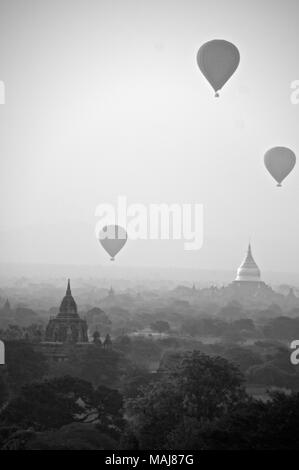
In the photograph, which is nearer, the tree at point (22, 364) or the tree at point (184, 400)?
the tree at point (184, 400)

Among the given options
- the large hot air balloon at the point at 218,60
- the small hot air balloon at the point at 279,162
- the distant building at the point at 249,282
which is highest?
the large hot air balloon at the point at 218,60

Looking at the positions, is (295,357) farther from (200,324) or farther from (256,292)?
(256,292)

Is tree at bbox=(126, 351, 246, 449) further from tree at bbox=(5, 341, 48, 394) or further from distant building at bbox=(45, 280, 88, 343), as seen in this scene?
distant building at bbox=(45, 280, 88, 343)

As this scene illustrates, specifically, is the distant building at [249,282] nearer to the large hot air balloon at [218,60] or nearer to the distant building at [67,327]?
the large hot air balloon at [218,60]

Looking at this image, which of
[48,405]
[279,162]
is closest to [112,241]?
[279,162]

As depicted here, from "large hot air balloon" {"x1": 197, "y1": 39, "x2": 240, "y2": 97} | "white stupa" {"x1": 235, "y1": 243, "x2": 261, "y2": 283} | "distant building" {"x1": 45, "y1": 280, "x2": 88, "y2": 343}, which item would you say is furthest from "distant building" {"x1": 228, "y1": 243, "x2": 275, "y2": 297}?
"distant building" {"x1": 45, "y1": 280, "x2": 88, "y2": 343}

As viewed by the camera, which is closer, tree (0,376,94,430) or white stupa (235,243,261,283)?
tree (0,376,94,430)

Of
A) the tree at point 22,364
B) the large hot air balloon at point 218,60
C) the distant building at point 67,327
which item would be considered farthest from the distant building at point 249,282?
the tree at point 22,364
